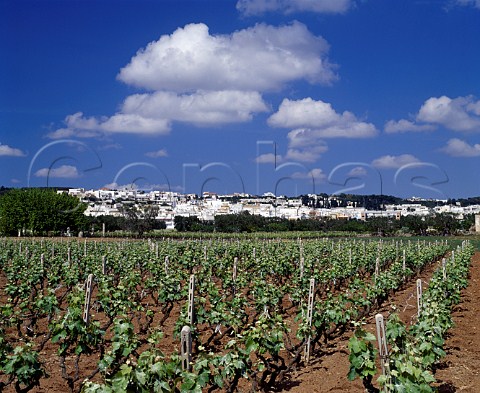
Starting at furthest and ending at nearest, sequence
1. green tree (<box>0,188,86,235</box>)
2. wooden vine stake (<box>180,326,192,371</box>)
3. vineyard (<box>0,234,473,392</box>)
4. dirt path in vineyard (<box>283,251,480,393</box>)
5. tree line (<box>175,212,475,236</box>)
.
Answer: tree line (<box>175,212,475,236</box>)
green tree (<box>0,188,86,235</box>)
dirt path in vineyard (<box>283,251,480,393</box>)
wooden vine stake (<box>180,326,192,371</box>)
vineyard (<box>0,234,473,392</box>)

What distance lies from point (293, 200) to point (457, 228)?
77.9 metres

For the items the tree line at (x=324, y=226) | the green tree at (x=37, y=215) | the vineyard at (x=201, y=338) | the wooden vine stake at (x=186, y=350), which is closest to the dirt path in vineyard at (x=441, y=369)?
the vineyard at (x=201, y=338)

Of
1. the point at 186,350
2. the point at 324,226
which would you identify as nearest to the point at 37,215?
the point at 324,226

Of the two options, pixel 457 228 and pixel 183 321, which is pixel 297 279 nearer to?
pixel 183 321

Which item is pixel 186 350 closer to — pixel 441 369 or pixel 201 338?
pixel 441 369

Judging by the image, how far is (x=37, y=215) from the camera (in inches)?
2403

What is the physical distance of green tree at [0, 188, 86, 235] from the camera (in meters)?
61.3

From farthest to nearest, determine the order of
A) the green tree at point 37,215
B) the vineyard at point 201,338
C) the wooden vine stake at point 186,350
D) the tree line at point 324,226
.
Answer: the tree line at point 324,226 < the green tree at point 37,215 < the wooden vine stake at point 186,350 < the vineyard at point 201,338

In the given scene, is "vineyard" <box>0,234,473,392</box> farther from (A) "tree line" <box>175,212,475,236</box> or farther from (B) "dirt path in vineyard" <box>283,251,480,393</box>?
(A) "tree line" <box>175,212,475,236</box>

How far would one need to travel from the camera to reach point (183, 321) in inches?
365

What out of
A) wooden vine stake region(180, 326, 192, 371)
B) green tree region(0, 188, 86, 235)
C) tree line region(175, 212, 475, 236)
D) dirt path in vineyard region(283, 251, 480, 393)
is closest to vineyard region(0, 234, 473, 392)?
wooden vine stake region(180, 326, 192, 371)

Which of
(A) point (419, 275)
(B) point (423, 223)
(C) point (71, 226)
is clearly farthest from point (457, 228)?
(A) point (419, 275)

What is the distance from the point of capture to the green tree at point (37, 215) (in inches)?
2414

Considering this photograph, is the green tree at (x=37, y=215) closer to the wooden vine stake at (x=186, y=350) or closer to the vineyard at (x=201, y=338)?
the vineyard at (x=201, y=338)
